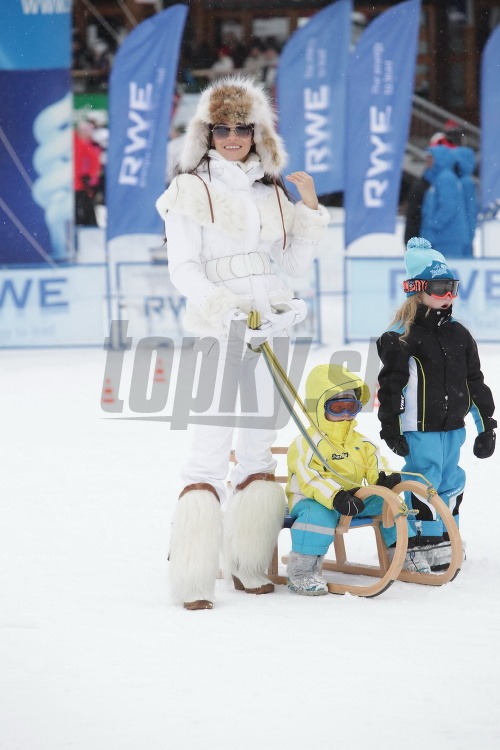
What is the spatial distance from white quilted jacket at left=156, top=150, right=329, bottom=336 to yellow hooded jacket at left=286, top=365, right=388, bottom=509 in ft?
1.08

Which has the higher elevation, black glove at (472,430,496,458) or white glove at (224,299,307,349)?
white glove at (224,299,307,349)

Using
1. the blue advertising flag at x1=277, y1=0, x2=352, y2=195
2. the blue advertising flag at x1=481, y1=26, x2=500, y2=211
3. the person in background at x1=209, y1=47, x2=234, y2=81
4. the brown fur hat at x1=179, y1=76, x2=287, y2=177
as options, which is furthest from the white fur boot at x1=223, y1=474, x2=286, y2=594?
the person in background at x1=209, y1=47, x2=234, y2=81

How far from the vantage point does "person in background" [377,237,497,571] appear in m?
4.42

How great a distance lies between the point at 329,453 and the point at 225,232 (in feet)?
2.67

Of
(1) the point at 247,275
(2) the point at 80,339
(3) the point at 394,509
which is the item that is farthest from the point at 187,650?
(2) the point at 80,339

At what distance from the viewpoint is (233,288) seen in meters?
4.16

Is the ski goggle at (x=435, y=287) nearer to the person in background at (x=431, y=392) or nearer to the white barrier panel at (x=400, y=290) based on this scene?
the person in background at (x=431, y=392)

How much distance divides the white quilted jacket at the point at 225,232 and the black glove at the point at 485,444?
872mm

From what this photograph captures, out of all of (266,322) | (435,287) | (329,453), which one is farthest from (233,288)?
(435,287)

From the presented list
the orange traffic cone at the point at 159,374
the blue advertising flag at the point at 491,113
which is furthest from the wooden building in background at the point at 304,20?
the orange traffic cone at the point at 159,374

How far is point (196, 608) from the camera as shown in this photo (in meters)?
4.01

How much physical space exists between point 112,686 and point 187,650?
0.36 meters

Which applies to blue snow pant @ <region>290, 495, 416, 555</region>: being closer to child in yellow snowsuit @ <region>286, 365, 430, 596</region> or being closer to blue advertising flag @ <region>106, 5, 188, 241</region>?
child in yellow snowsuit @ <region>286, 365, 430, 596</region>

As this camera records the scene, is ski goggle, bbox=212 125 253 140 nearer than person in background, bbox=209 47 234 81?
Yes
